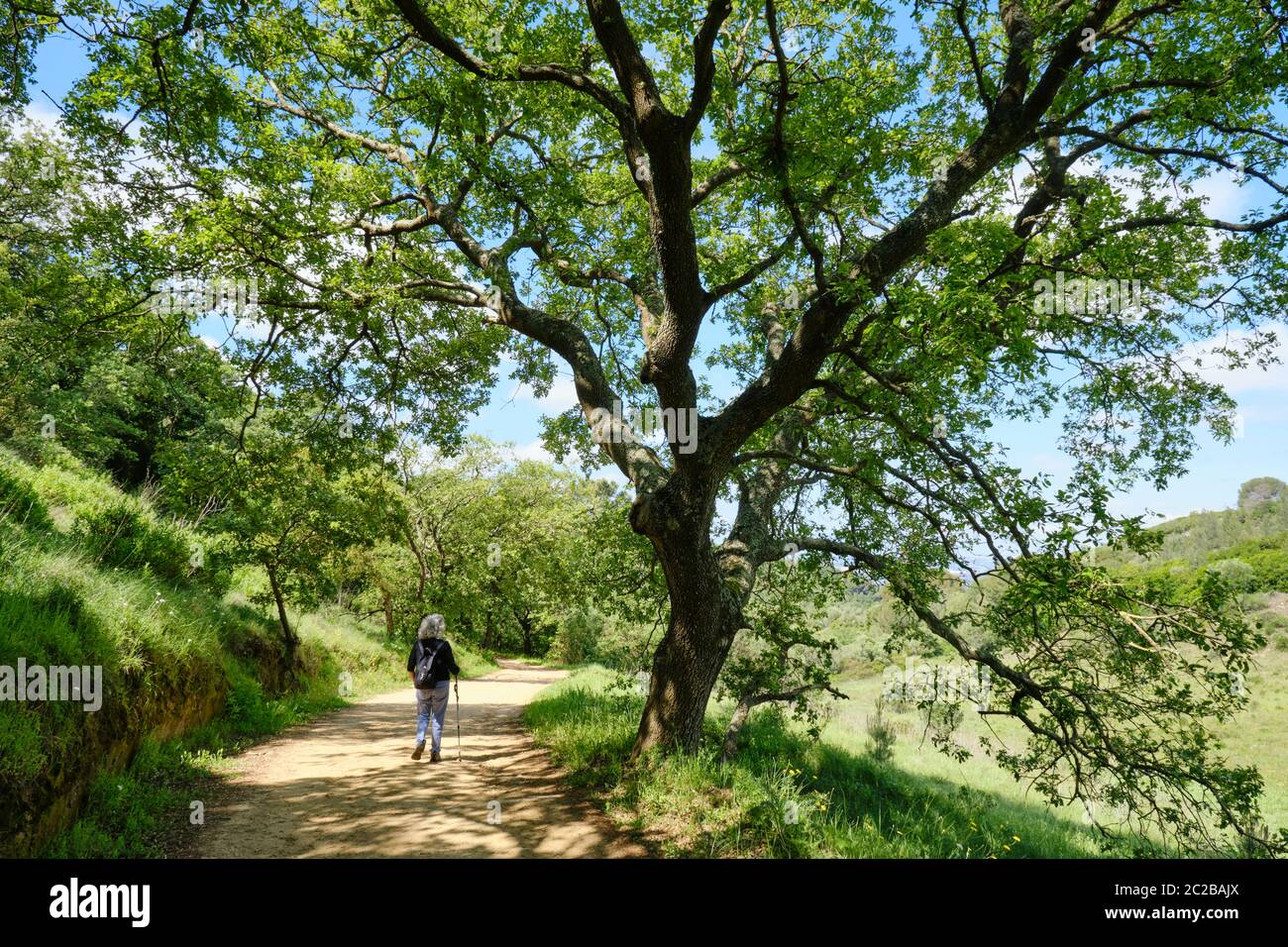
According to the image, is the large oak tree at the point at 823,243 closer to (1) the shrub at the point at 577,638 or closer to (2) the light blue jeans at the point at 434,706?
(2) the light blue jeans at the point at 434,706

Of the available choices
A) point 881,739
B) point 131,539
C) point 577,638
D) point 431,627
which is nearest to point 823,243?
point 431,627

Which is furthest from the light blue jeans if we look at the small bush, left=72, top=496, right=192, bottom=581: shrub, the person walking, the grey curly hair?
the small bush

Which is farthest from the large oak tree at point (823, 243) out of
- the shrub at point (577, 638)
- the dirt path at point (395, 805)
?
the shrub at point (577, 638)

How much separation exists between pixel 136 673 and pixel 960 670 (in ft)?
30.5

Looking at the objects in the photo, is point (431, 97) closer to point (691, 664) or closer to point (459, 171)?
point (459, 171)

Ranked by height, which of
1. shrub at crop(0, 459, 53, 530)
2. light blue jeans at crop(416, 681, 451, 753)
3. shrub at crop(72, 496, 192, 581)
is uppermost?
shrub at crop(0, 459, 53, 530)

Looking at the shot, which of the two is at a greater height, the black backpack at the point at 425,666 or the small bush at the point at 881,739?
the black backpack at the point at 425,666

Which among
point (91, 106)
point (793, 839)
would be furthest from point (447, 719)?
point (91, 106)

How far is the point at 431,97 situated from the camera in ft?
19.4

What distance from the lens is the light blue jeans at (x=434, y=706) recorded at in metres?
7.02

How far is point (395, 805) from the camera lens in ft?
17.5

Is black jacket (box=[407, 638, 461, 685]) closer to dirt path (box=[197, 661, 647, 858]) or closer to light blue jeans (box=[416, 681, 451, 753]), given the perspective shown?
light blue jeans (box=[416, 681, 451, 753])

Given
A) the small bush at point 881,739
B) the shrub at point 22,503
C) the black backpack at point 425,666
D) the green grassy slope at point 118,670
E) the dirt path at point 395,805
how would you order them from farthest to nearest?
the small bush at point 881,739, the black backpack at point 425,666, the shrub at point 22,503, the dirt path at point 395,805, the green grassy slope at point 118,670

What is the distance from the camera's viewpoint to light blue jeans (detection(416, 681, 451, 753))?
702 centimetres
